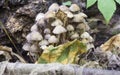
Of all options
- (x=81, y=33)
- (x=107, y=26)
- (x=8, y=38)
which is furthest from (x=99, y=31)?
(x=8, y=38)

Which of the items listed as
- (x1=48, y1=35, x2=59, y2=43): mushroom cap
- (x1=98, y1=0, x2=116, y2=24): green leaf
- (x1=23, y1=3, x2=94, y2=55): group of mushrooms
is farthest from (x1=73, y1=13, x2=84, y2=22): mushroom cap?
(x1=98, y1=0, x2=116, y2=24): green leaf

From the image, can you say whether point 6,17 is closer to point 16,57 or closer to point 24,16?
point 24,16

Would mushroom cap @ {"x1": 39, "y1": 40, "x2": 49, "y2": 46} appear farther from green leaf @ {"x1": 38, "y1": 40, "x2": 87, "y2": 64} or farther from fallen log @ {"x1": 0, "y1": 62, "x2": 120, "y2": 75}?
fallen log @ {"x1": 0, "y1": 62, "x2": 120, "y2": 75}

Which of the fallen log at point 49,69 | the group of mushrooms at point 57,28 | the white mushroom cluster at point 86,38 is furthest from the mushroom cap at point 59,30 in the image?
the fallen log at point 49,69

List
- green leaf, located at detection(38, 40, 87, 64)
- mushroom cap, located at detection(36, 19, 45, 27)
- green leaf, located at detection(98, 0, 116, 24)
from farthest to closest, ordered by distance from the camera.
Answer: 1. mushroom cap, located at detection(36, 19, 45, 27)
2. green leaf, located at detection(38, 40, 87, 64)
3. green leaf, located at detection(98, 0, 116, 24)

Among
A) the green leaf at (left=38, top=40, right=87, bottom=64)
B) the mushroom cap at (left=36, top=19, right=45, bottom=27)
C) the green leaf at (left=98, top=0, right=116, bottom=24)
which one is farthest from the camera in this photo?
the mushroom cap at (left=36, top=19, right=45, bottom=27)

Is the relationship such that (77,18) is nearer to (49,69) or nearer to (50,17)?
(50,17)

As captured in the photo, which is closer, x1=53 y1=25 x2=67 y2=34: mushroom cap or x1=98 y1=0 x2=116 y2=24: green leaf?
x1=98 y1=0 x2=116 y2=24: green leaf
